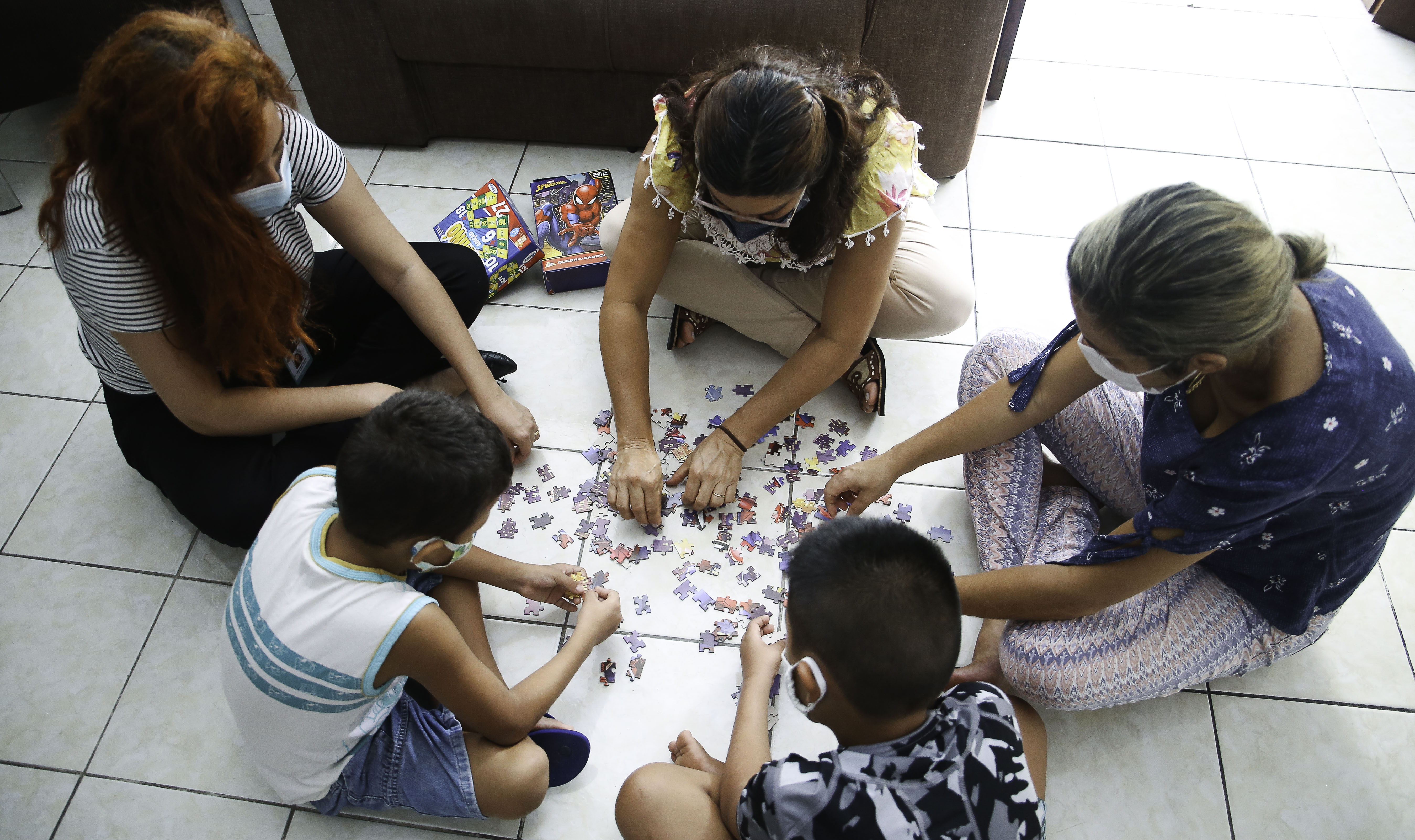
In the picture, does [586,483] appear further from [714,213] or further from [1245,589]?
[1245,589]

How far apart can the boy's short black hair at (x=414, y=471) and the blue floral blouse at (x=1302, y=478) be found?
1.32 m

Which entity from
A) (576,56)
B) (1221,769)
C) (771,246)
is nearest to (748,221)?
(771,246)

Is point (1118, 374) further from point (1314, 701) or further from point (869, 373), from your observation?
point (1314, 701)

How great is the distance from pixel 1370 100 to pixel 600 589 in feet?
12.6

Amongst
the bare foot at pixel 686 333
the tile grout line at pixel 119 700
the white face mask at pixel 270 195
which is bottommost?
the tile grout line at pixel 119 700

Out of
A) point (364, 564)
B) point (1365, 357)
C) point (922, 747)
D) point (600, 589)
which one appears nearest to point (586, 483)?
point (600, 589)

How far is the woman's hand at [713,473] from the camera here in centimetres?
240

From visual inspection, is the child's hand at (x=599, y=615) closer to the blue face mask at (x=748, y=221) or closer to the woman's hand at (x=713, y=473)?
the woman's hand at (x=713, y=473)

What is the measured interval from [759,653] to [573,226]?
1.66m

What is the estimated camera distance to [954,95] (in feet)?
9.59

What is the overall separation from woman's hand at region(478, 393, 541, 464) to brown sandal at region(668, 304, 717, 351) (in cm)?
56

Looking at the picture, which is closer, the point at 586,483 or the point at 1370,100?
the point at 586,483

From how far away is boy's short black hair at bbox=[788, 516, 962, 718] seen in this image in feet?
4.50

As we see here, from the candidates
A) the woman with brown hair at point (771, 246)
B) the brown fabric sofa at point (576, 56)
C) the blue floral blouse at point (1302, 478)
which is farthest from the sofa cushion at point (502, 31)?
the blue floral blouse at point (1302, 478)
